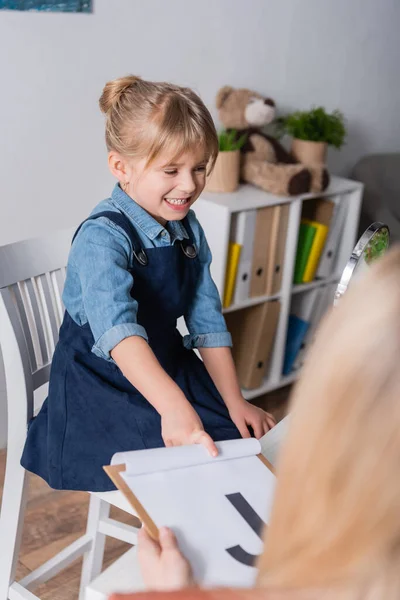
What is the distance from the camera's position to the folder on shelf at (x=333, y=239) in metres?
2.78

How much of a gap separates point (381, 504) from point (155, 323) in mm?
885

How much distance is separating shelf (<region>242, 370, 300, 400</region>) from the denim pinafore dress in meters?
1.30

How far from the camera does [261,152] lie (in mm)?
2545

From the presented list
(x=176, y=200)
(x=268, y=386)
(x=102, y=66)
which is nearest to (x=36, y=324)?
(x=176, y=200)

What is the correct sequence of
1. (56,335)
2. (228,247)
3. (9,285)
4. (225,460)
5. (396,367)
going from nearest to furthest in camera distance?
(396,367), (225,460), (9,285), (56,335), (228,247)

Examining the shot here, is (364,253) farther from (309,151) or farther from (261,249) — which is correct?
(309,151)

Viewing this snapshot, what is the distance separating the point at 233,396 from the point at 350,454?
834 mm

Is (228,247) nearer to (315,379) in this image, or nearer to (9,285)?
(9,285)

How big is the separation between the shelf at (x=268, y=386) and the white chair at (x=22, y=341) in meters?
1.31

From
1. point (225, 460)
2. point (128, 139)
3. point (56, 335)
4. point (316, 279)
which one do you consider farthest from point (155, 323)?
point (316, 279)

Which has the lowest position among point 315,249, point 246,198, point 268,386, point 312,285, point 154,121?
point 268,386

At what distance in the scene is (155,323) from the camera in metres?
1.36

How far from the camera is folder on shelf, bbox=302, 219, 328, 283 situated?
2689 mm

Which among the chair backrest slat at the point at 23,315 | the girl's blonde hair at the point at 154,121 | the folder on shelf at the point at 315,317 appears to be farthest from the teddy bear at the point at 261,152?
the chair backrest slat at the point at 23,315
